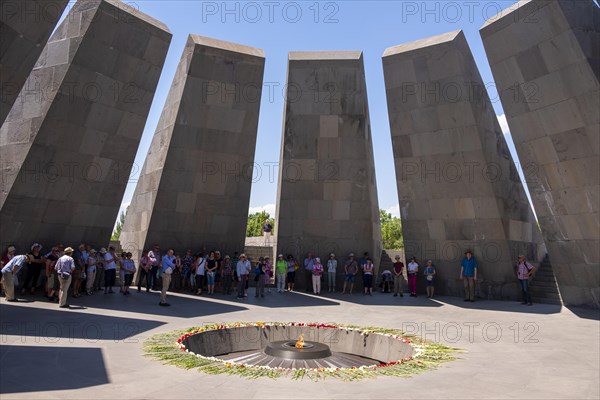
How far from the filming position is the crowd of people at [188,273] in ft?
41.8

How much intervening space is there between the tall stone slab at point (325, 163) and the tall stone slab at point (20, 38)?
1169cm

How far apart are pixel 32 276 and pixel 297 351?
913 centimetres

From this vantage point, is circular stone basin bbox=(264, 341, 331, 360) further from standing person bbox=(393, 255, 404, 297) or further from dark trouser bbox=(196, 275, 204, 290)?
standing person bbox=(393, 255, 404, 297)

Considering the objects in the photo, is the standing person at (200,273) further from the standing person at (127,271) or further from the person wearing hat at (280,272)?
the person wearing hat at (280,272)

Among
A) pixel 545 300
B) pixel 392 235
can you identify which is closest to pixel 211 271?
pixel 545 300

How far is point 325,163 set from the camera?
62.4 feet

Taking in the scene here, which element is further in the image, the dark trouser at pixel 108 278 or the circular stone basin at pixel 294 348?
the dark trouser at pixel 108 278

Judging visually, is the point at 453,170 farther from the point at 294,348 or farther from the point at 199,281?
the point at 294,348

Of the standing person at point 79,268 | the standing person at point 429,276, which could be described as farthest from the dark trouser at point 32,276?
the standing person at point 429,276

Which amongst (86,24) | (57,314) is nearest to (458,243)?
(57,314)

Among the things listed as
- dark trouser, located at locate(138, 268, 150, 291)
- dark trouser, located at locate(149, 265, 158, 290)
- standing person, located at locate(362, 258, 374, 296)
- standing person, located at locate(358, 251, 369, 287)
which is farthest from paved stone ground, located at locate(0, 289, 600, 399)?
standing person, located at locate(358, 251, 369, 287)

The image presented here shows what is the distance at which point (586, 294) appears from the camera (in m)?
13.9

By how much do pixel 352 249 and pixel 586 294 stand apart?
8.36 metres

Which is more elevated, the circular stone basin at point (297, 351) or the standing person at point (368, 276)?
the standing person at point (368, 276)
